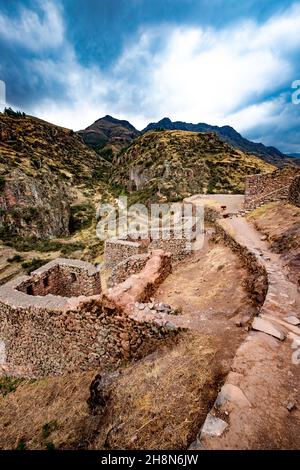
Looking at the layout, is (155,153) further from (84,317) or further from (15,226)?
(84,317)

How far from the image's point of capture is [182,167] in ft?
170

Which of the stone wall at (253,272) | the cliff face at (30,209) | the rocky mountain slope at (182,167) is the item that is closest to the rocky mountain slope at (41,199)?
the cliff face at (30,209)

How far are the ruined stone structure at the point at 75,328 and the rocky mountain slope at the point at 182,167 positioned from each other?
35021 millimetres

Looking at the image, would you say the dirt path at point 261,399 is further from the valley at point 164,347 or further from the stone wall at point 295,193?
the stone wall at point 295,193

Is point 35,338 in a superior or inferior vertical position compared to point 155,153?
inferior

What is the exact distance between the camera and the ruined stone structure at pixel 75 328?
534 cm

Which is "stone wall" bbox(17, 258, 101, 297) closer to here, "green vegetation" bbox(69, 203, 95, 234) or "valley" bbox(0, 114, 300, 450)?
"valley" bbox(0, 114, 300, 450)

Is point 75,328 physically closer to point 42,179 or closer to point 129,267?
point 129,267

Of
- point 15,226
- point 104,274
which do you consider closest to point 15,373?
point 104,274

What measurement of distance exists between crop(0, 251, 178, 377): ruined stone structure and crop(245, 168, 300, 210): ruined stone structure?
36.6 feet

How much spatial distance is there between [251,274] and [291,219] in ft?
15.9

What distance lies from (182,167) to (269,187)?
119 feet

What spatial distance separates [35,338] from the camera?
685 centimetres
